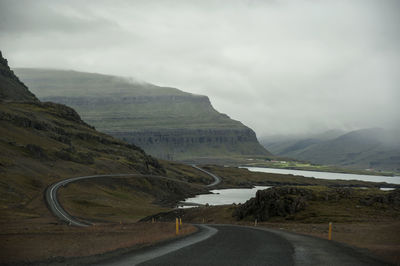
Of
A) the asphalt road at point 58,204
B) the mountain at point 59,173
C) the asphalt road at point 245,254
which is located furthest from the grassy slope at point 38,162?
the asphalt road at point 245,254

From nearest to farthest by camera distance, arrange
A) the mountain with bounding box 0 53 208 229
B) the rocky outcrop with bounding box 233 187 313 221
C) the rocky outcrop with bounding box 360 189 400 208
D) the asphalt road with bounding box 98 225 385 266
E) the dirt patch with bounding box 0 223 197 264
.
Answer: the asphalt road with bounding box 98 225 385 266, the dirt patch with bounding box 0 223 197 264, the rocky outcrop with bounding box 360 189 400 208, the rocky outcrop with bounding box 233 187 313 221, the mountain with bounding box 0 53 208 229

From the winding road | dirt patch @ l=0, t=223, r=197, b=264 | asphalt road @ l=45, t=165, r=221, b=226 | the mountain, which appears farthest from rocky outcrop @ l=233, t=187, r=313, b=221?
the winding road

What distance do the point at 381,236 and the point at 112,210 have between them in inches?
2876

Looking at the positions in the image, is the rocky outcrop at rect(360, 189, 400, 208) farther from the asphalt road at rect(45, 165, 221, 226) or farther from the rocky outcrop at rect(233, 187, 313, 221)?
the asphalt road at rect(45, 165, 221, 226)

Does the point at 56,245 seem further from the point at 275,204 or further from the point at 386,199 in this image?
the point at 386,199

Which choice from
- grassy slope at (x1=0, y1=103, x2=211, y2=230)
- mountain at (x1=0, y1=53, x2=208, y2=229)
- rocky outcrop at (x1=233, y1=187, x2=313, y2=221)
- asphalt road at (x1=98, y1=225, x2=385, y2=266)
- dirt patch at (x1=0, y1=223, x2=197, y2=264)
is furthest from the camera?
mountain at (x1=0, y1=53, x2=208, y2=229)

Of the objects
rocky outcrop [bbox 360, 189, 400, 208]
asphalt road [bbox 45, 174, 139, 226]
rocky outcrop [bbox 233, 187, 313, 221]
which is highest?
rocky outcrop [bbox 360, 189, 400, 208]

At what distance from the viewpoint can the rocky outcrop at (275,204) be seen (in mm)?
74375

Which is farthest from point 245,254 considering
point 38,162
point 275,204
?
point 38,162

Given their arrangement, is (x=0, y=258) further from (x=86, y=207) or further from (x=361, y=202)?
(x=86, y=207)

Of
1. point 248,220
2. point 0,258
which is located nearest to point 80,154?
point 248,220

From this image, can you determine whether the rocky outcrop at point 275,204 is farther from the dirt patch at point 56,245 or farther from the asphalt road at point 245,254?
the asphalt road at point 245,254

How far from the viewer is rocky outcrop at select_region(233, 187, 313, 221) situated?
7438 centimetres

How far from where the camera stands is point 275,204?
248 ft
